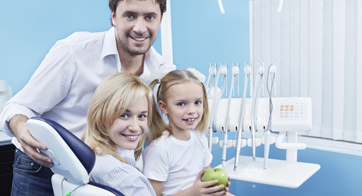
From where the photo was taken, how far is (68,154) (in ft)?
2.50

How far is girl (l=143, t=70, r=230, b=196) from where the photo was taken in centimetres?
128

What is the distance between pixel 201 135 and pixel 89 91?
0.57 metres

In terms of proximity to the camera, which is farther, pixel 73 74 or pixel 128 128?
pixel 73 74

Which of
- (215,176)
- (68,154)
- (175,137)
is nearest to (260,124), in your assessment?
(175,137)

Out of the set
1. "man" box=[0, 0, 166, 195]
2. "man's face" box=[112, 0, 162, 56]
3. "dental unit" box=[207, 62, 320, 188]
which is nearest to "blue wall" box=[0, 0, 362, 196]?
"dental unit" box=[207, 62, 320, 188]

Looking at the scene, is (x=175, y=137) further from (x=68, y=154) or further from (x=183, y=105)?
(x=68, y=154)

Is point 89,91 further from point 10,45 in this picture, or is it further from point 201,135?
point 10,45

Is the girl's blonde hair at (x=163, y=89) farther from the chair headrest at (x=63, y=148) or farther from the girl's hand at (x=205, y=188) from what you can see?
the chair headrest at (x=63, y=148)

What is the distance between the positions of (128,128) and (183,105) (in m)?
0.33

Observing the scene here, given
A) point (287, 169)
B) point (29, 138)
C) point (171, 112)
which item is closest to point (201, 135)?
point (171, 112)

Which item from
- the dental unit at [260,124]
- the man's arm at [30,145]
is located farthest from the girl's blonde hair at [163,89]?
the man's arm at [30,145]

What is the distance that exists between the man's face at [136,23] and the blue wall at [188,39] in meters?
0.99

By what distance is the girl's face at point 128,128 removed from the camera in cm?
110

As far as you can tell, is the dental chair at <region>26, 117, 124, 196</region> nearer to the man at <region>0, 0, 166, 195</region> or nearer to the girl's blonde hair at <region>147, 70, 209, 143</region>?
the man at <region>0, 0, 166, 195</region>
